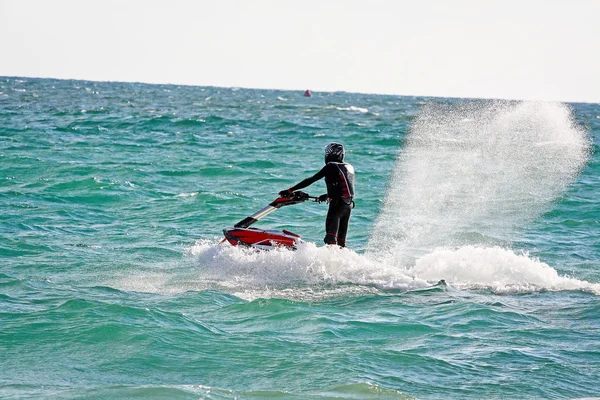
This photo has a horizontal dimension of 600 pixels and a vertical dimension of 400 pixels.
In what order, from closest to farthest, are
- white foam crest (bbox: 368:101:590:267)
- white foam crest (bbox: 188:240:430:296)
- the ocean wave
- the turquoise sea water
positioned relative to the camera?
the turquoise sea water
the ocean wave
white foam crest (bbox: 188:240:430:296)
white foam crest (bbox: 368:101:590:267)

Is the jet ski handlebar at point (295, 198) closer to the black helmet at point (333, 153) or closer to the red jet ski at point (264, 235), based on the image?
the red jet ski at point (264, 235)

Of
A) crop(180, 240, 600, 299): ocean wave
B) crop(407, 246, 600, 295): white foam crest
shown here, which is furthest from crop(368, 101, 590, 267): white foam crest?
crop(180, 240, 600, 299): ocean wave

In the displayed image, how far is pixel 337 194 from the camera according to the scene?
1352 centimetres

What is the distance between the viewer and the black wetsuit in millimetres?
13422

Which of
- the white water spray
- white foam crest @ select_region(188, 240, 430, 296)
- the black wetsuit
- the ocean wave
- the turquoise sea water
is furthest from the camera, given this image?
the black wetsuit

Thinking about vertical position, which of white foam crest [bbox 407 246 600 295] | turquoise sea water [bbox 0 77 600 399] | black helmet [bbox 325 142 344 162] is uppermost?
black helmet [bbox 325 142 344 162]

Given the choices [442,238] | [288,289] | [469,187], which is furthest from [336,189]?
[469,187]

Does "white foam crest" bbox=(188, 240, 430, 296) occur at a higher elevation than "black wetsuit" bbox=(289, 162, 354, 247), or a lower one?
lower

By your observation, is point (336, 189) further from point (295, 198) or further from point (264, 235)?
point (264, 235)

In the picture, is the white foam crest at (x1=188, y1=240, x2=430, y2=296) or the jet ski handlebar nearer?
the white foam crest at (x1=188, y1=240, x2=430, y2=296)

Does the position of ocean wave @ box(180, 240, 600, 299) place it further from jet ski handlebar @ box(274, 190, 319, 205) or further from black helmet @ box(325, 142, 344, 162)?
black helmet @ box(325, 142, 344, 162)

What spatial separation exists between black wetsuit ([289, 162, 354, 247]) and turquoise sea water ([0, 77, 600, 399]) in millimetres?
469

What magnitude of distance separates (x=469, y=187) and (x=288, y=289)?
15.1 meters

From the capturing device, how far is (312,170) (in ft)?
97.6
